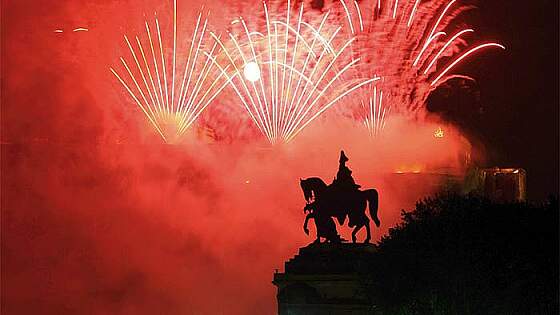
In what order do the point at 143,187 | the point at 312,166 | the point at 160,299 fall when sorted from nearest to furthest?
the point at 160,299 < the point at 143,187 < the point at 312,166

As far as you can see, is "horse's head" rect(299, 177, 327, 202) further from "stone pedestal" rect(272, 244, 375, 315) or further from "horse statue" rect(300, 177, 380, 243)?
"stone pedestal" rect(272, 244, 375, 315)

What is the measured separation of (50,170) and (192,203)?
642 cm

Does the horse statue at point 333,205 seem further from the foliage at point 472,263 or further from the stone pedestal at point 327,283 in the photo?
the foliage at point 472,263

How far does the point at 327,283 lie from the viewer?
3519cm

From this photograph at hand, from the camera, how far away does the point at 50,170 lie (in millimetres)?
54906

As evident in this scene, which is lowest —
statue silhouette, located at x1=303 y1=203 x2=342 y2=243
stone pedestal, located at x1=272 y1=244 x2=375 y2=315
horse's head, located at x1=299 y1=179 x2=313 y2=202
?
stone pedestal, located at x1=272 y1=244 x2=375 y2=315

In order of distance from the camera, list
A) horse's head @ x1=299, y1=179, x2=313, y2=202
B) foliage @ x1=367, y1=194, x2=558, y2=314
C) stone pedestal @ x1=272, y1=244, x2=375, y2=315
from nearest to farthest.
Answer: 1. foliage @ x1=367, y1=194, x2=558, y2=314
2. stone pedestal @ x1=272, y1=244, x2=375, y2=315
3. horse's head @ x1=299, y1=179, x2=313, y2=202

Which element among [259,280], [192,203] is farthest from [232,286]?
[192,203]

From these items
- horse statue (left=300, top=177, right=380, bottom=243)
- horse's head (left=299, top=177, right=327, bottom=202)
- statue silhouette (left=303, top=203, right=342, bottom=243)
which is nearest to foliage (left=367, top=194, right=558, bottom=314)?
horse statue (left=300, top=177, right=380, bottom=243)

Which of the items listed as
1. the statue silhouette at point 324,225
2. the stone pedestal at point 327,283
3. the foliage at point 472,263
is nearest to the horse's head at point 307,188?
the statue silhouette at point 324,225

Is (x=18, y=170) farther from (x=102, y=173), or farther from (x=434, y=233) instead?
(x=434, y=233)

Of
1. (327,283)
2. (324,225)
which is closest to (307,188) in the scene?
(324,225)

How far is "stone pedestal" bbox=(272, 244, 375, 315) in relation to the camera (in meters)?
35.1

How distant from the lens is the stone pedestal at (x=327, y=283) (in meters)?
35.1
